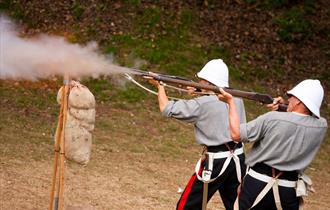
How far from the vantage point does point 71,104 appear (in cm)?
612

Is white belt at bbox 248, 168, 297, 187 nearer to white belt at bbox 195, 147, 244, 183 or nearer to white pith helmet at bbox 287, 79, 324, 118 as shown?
white pith helmet at bbox 287, 79, 324, 118

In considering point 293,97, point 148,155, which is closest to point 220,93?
point 293,97

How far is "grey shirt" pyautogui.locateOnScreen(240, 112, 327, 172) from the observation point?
489 centimetres

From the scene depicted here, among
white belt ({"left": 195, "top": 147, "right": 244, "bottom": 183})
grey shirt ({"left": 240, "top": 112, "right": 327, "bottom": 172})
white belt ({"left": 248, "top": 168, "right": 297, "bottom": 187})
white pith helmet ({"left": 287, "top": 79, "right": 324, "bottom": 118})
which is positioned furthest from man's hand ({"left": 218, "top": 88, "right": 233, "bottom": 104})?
white belt ({"left": 195, "top": 147, "right": 244, "bottom": 183})

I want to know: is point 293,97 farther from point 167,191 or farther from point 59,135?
point 167,191

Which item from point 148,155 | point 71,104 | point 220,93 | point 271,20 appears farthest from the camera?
point 271,20

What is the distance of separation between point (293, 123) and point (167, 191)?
3.93 metres

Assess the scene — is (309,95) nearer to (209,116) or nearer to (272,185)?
(272,185)

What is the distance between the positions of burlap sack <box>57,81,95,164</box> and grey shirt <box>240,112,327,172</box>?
189 centimetres

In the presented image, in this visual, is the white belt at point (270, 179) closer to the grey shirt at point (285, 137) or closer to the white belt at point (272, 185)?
the white belt at point (272, 185)

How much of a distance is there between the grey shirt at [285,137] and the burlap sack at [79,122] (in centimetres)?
189

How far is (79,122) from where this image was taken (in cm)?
625

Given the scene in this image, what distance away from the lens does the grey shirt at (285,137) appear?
16.0 ft

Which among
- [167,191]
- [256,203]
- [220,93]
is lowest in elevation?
[167,191]
